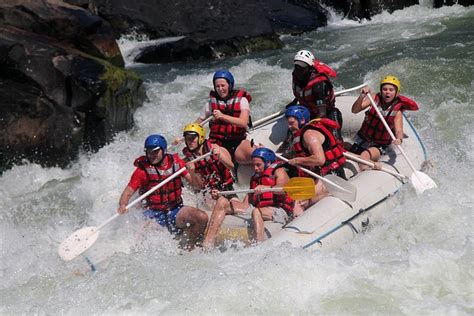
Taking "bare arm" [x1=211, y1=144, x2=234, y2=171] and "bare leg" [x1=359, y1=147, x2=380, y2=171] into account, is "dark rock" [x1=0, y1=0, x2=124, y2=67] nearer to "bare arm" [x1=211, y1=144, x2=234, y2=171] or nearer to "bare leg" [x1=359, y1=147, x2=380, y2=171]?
"bare arm" [x1=211, y1=144, x2=234, y2=171]

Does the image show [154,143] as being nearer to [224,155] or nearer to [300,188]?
[224,155]

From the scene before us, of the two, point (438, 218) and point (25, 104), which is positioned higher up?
point (25, 104)

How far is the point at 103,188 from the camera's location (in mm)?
7605

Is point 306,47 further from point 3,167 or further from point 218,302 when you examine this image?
point 218,302

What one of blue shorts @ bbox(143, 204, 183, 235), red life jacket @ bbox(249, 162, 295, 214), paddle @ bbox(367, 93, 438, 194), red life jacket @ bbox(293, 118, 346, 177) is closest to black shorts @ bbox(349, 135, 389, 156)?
paddle @ bbox(367, 93, 438, 194)

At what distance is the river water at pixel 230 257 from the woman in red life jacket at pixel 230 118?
49.2 inches

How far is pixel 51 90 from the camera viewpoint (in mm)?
8070

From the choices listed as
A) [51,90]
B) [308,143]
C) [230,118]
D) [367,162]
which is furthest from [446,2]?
[308,143]

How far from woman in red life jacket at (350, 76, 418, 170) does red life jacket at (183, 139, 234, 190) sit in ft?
4.43

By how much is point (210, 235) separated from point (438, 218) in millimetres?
1944

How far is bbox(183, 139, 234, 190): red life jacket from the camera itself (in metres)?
5.91

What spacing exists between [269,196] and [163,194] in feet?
2.99

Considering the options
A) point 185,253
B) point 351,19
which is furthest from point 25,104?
point 351,19

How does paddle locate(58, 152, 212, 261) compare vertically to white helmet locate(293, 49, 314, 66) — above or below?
below
